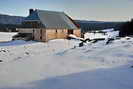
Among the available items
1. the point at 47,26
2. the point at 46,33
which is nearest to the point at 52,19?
the point at 47,26

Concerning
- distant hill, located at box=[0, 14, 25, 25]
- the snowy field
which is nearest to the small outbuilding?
the snowy field

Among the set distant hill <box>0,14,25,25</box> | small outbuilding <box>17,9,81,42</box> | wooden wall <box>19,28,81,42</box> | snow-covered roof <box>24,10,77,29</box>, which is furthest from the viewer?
distant hill <box>0,14,25,25</box>

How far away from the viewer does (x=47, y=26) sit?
32750mm

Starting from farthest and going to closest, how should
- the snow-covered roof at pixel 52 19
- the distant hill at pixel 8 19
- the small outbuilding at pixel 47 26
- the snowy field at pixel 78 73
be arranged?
1. the distant hill at pixel 8 19
2. the snow-covered roof at pixel 52 19
3. the small outbuilding at pixel 47 26
4. the snowy field at pixel 78 73

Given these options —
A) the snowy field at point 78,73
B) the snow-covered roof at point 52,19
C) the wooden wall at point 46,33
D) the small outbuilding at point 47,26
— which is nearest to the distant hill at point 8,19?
the snow-covered roof at point 52,19

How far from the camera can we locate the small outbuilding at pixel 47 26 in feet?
107

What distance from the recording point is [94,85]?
7449mm

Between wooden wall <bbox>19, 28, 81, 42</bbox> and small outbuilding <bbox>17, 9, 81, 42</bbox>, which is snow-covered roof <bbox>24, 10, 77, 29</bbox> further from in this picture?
wooden wall <bbox>19, 28, 81, 42</bbox>

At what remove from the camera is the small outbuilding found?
32.7 m

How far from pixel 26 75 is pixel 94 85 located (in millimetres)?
3130

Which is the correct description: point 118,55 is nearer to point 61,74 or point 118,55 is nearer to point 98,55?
point 98,55

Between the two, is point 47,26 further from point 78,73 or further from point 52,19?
point 78,73

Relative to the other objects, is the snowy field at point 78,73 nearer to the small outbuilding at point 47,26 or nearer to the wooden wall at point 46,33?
the wooden wall at point 46,33

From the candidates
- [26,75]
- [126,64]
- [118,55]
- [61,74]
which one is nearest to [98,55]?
[118,55]
